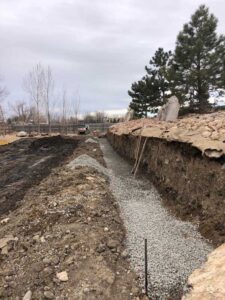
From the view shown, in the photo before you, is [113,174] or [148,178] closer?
[148,178]

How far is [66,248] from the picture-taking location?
4.45 m

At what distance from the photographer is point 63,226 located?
5.09 m

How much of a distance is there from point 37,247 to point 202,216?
2664 mm

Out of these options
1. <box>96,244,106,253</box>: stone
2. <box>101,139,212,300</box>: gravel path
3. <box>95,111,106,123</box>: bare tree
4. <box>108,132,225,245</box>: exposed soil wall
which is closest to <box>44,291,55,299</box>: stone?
<box>96,244,106,253</box>: stone

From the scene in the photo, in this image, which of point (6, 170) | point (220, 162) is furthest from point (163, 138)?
point (6, 170)

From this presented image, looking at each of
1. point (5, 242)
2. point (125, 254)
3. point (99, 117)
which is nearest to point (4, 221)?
point (5, 242)

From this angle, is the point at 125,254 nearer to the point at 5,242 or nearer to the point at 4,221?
the point at 5,242

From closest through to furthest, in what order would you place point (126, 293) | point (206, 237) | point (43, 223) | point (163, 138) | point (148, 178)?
point (126, 293) < point (206, 237) < point (43, 223) < point (163, 138) < point (148, 178)

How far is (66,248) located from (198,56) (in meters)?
18.5

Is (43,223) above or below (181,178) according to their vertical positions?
below

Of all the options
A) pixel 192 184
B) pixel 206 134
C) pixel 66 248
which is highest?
pixel 206 134

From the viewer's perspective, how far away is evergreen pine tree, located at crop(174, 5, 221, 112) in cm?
1995

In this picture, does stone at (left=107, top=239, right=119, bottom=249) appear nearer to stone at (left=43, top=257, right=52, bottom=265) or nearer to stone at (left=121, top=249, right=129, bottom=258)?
stone at (left=121, top=249, right=129, bottom=258)

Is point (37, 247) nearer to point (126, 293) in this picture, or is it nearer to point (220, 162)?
point (126, 293)
